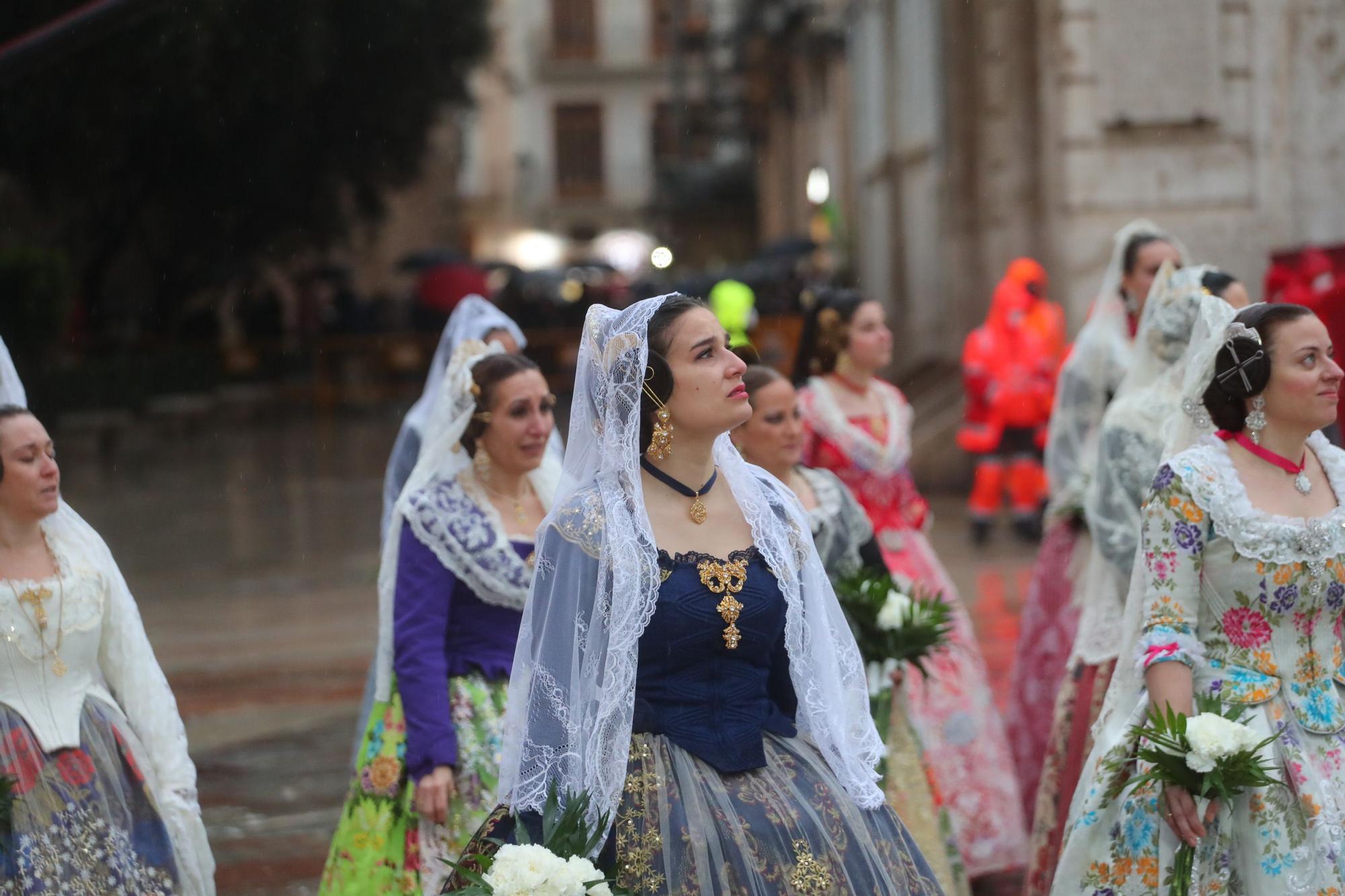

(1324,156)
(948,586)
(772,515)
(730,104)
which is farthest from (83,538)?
(730,104)

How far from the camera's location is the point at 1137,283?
6.09 m

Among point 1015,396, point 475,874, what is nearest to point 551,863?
point 475,874

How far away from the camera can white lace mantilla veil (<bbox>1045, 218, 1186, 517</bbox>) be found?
20.2 ft

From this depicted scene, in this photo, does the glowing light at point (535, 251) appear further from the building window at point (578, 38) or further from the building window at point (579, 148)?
the building window at point (578, 38)

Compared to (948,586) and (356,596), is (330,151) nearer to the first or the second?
(356,596)

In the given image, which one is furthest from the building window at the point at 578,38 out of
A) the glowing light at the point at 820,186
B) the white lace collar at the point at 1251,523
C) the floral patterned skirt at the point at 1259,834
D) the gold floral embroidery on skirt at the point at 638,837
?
the gold floral embroidery on skirt at the point at 638,837

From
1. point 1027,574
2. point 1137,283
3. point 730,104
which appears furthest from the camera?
point 730,104

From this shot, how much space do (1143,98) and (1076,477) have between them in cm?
756

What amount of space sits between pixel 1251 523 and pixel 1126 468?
1.43 metres

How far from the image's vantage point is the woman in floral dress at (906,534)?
572 cm

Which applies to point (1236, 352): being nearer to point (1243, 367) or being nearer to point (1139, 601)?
point (1243, 367)

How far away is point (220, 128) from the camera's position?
20.3 metres

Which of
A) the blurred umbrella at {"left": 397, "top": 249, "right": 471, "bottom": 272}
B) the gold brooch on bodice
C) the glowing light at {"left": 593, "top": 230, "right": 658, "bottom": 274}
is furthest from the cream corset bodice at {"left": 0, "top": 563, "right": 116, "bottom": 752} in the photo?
the glowing light at {"left": 593, "top": 230, "right": 658, "bottom": 274}

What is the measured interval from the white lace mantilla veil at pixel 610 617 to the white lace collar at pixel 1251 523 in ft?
3.03
